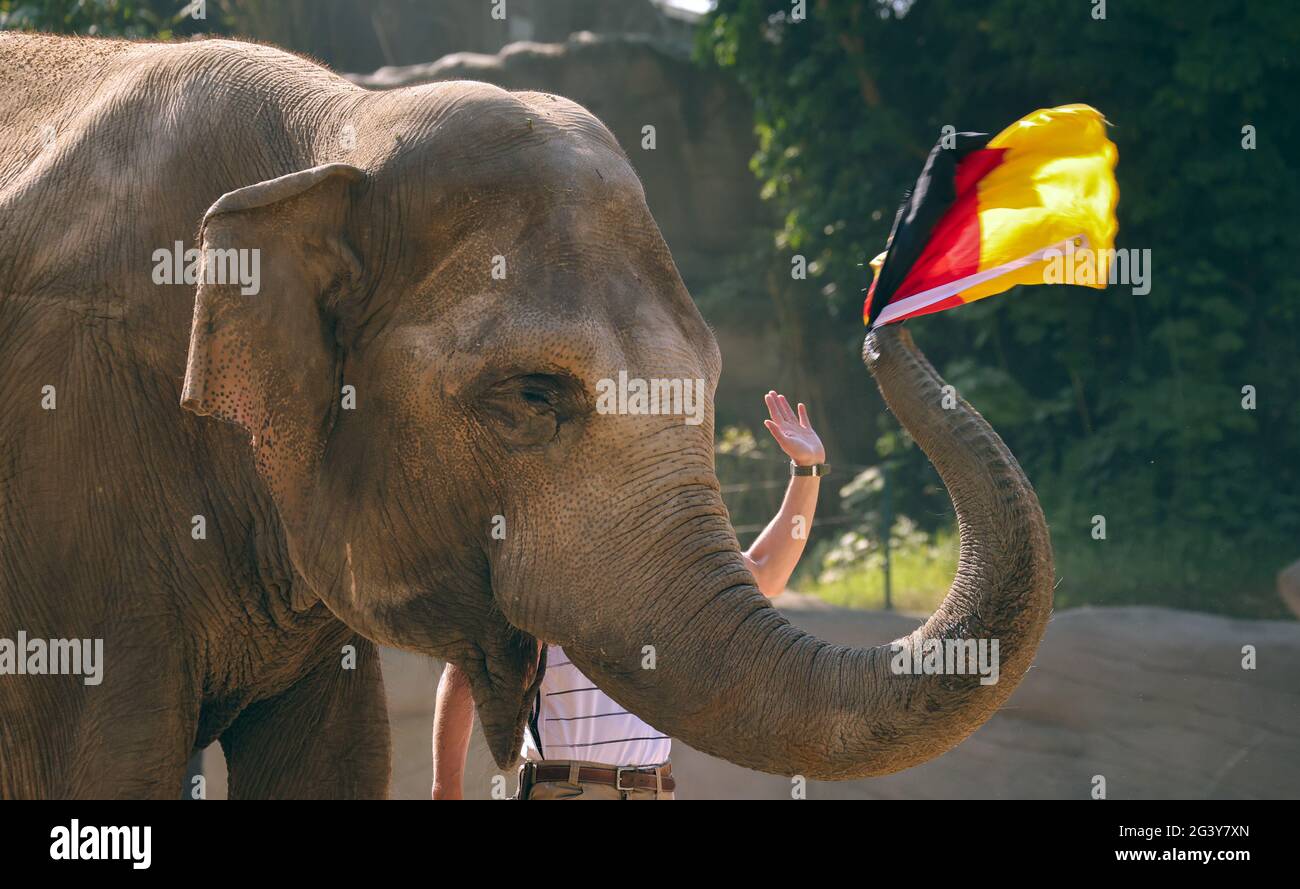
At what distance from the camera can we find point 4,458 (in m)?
2.39

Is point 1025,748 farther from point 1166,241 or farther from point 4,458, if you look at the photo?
point 4,458

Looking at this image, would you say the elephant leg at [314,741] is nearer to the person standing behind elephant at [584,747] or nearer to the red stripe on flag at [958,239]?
the person standing behind elephant at [584,747]

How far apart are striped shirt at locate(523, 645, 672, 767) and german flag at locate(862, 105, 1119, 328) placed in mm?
1174

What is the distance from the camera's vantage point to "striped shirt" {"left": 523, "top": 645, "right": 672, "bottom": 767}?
124 inches

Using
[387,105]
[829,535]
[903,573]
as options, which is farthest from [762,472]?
[387,105]

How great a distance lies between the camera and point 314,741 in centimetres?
301

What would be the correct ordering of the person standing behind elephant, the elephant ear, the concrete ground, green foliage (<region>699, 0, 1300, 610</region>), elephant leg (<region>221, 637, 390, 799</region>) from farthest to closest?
green foliage (<region>699, 0, 1300, 610</region>), the concrete ground, the person standing behind elephant, elephant leg (<region>221, 637, 390, 799</region>), the elephant ear

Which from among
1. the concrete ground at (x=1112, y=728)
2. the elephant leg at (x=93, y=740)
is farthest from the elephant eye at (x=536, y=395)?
the concrete ground at (x=1112, y=728)

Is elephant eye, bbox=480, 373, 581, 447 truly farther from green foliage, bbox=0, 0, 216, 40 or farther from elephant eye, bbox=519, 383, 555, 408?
green foliage, bbox=0, 0, 216, 40

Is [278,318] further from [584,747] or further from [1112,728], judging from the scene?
[1112,728]

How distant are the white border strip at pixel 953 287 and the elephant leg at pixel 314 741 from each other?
1.34 m

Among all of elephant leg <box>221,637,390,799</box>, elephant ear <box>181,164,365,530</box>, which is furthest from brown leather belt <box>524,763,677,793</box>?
elephant ear <box>181,164,365,530</box>

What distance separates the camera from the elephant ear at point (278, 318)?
221 centimetres

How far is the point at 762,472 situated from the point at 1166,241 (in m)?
4.65
